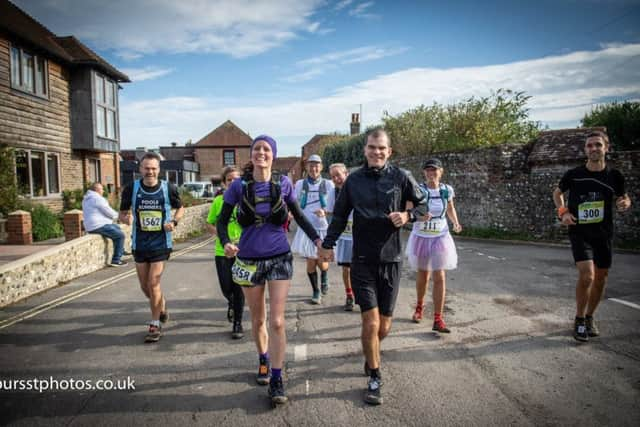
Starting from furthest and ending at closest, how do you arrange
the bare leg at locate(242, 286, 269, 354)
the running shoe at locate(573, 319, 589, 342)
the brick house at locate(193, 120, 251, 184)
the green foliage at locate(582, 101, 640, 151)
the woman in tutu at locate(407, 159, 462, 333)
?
the brick house at locate(193, 120, 251, 184) < the green foliage at locate(582, 101, 640, 151) < the woman in tutu at locate(407, 159, 462, 333) < the running shoe at locate(573, 319, 589, 342) < the bare leg at locate(242, 286, 269, 354)

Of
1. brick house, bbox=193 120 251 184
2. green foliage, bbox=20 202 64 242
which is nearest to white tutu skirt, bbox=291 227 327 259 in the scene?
green foliage, bbox=20 202 64 242

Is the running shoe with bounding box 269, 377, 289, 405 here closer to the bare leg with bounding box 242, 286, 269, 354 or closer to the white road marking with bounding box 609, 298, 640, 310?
the bare leg with bounding box 242, 286, 269, 354

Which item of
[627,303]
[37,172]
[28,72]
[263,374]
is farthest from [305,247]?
[28,72]

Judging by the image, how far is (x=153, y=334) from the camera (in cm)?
481

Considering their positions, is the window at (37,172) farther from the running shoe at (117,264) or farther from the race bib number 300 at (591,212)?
the race bib number 300 at (591,212)

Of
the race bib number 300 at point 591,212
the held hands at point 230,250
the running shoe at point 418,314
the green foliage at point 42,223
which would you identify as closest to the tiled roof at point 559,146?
the race bib number 300 at point 591,212

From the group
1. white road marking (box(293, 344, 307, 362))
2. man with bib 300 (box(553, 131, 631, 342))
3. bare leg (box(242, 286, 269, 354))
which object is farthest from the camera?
man with bib 300 (box(553, 131, 631, 342))

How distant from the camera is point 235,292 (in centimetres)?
507

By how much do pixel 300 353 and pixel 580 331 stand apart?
3.20 metres

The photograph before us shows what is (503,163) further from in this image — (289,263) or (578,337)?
(289,263)

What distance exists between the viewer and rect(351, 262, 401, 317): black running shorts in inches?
137

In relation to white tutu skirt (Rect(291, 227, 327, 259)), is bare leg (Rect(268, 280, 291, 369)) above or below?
→ below

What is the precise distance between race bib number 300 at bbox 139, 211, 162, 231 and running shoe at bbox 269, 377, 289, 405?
8.24 feet

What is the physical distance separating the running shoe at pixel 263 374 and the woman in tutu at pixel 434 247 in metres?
2.26
